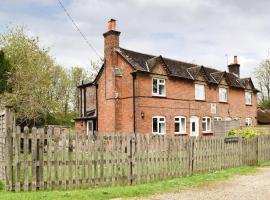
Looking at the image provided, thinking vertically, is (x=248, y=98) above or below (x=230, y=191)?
above

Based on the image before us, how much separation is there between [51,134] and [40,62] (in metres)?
33.7

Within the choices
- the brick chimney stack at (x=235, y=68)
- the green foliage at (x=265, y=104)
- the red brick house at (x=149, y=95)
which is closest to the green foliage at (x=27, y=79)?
the red brick house at (x=149, y=95)

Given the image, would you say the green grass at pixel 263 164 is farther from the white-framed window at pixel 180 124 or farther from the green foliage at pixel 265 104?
the green foliage at pixel 265 104

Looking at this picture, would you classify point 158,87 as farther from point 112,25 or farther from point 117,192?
point 117,192

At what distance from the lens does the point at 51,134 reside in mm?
10102

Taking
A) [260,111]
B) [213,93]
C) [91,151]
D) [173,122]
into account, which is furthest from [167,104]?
[260,111]

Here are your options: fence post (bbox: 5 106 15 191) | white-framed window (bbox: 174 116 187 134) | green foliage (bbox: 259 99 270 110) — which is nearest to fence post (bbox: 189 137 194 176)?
fence post (bbox: 5 106 15 191)

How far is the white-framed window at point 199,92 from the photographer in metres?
32.6

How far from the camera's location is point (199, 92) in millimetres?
32938

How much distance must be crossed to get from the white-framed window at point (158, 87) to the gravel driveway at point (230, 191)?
16271 mm

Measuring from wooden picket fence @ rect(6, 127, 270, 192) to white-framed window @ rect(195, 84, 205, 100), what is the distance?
17.7 m

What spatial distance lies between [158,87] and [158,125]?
3166 millimetres

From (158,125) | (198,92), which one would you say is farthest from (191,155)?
(198,92)

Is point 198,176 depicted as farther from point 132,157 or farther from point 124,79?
point 124,79
